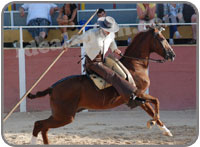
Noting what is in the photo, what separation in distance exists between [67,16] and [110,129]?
9.56 ft

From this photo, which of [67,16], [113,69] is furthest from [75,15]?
[113,69]

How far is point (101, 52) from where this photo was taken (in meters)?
6.38

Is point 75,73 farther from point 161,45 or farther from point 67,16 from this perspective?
point 161,45

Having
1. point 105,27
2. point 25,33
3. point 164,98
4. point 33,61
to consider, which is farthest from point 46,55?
point 105,27

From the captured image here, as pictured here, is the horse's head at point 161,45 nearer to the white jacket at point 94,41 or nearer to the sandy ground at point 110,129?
the white jacket at point 94,41

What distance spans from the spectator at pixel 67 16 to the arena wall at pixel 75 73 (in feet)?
2.00

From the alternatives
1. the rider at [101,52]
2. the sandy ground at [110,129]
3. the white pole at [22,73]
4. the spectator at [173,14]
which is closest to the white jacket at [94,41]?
the rider at [101,52]

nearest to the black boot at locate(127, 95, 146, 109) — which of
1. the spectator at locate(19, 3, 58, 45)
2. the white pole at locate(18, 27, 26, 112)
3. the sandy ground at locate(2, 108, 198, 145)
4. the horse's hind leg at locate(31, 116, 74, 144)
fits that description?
the sandy ground at locate(2, 108, 198, 145)

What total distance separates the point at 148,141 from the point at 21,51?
3.60 metres

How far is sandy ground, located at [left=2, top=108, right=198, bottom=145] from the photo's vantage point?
22.6 feet

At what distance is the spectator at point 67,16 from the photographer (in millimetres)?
Result: 9477

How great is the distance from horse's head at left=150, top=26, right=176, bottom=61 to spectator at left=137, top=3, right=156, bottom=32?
2.74m

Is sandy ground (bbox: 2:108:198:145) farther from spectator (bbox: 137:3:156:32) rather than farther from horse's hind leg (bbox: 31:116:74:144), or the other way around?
spectator (bbox: 137:3:156:32)

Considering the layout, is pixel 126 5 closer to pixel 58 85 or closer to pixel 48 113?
pixel 48 113
